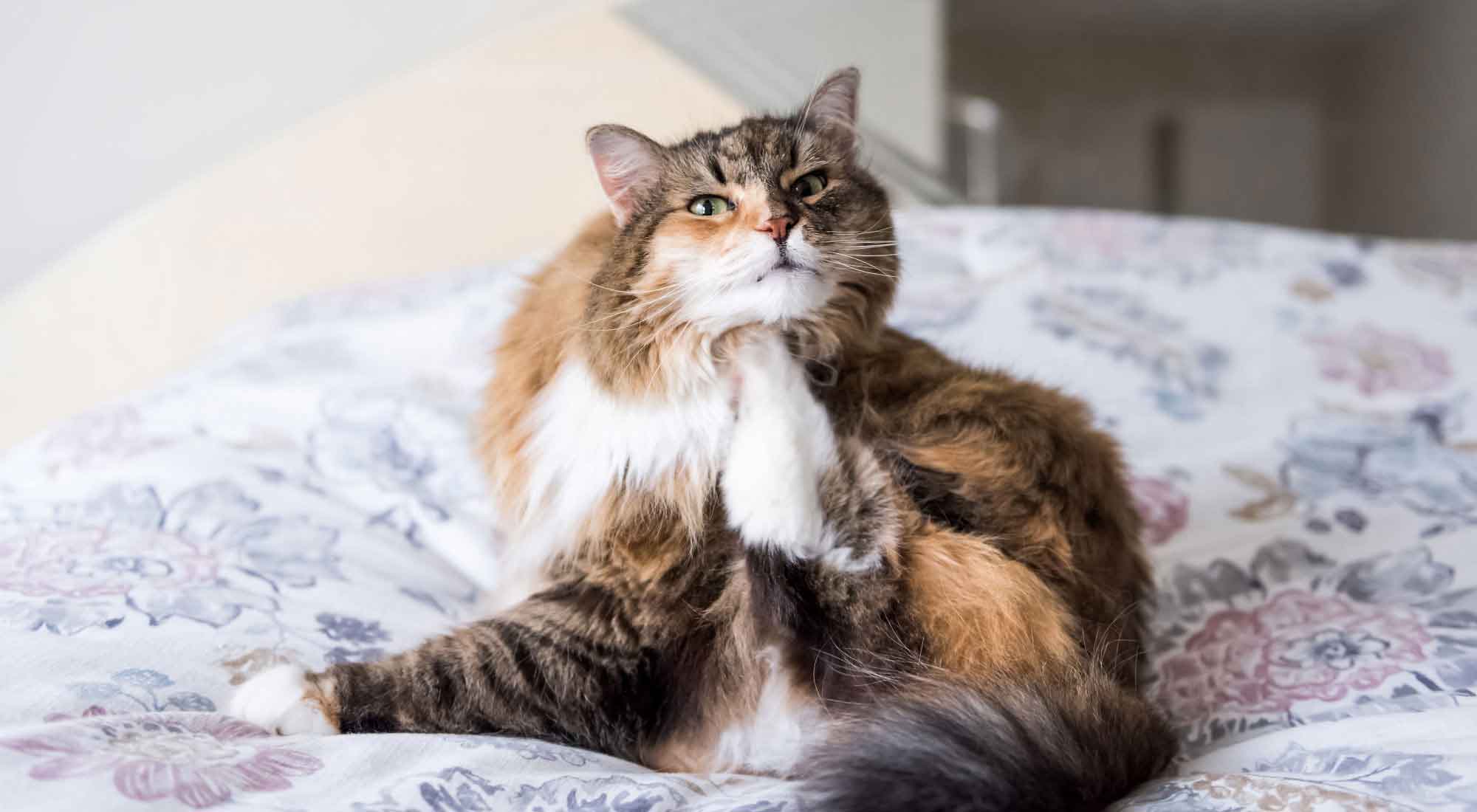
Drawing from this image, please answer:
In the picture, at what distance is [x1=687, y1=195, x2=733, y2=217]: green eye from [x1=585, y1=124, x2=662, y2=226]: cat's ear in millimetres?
50

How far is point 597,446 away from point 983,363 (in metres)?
0.44

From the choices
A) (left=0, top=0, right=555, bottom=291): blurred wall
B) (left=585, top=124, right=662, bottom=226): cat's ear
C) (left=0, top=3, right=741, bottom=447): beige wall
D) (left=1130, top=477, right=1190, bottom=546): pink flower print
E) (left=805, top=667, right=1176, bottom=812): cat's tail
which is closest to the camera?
(left=805, top=667, right=1176, bottom=812): cat's tail

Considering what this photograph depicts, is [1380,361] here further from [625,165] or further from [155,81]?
[155,81]

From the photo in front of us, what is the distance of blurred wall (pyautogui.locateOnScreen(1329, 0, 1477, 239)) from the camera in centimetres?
379

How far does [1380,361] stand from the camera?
6.17 feet

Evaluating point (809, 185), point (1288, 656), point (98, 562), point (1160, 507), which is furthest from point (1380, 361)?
point (98, 562)

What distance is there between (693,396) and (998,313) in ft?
3.39

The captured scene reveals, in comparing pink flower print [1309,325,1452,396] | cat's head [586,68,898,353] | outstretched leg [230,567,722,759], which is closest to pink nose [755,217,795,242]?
cat's head [586,68,898,353]

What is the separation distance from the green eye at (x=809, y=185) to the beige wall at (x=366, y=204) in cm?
139

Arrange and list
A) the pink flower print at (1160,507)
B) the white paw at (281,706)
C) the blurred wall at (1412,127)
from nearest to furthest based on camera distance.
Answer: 1. the white paw at (281,706)
2. the pink flower print at (1160,507)
3. the blurred wall at (1412,127)

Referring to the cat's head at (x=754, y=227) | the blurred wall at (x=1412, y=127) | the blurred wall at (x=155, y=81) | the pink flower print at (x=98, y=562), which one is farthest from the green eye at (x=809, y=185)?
the blurred wall at (x=1412, y=127)

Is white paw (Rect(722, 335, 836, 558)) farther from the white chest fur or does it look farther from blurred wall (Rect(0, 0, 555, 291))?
blurred wall (Rect(0, 0, 555, 291))

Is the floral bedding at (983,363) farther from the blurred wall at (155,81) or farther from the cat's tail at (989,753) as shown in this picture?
the blurred wall at (155,81)

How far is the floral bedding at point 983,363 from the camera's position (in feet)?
2.63
